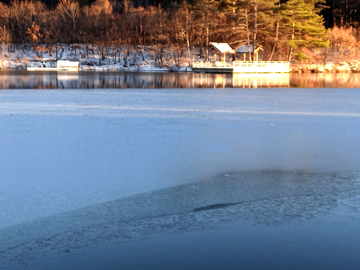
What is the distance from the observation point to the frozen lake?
3.69 metres

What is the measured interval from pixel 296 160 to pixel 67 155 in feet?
11.7

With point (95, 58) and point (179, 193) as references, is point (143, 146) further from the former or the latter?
point (95, 58)

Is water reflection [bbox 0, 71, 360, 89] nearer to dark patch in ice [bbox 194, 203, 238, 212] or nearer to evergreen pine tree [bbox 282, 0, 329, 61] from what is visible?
evergreen pine tree [bbox 282, 0, 329, 61]

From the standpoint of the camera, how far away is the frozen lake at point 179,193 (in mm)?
3686

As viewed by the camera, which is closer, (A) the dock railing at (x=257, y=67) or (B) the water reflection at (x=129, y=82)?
(B) the water reflection at (x=129, y=82)

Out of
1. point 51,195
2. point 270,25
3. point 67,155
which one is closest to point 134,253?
point 51,195

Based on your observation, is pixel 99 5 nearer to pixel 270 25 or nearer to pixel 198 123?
pixel 270 25

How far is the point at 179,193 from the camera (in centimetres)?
519

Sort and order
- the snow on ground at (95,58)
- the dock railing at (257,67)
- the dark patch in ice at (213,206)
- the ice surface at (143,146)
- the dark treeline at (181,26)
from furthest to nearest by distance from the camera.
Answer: the snow on ground at (95,58) → the dark treeline at (181,26) → the dock railing at (257,67) → the ice surface at (143,146) → the dark patch in ice at (213,206)

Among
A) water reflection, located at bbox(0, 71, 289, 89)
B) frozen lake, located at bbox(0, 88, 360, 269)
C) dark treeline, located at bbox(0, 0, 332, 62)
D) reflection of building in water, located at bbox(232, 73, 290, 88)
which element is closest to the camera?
frozen lake, located at bbox(0, 88, 360, 269)

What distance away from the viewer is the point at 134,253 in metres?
3.67

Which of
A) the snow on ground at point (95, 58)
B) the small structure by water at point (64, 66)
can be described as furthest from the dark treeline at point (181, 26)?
the small structure by water at point (64, 66)

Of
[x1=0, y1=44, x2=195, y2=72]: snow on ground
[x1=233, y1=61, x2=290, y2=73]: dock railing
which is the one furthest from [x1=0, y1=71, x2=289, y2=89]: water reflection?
[x1=0, y1=44, x2=195, y2=72]: snow on ground

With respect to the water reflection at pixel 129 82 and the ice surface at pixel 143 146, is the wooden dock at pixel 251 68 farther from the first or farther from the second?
the ice surface at pixel 143 146
